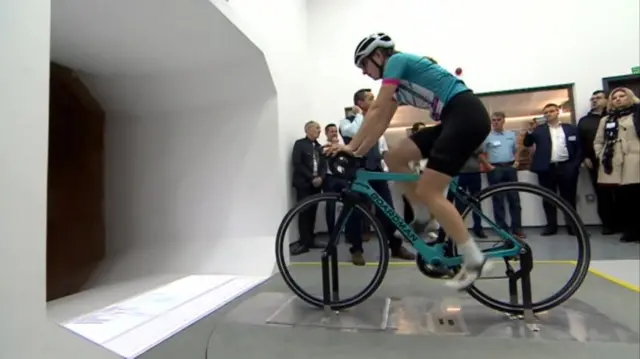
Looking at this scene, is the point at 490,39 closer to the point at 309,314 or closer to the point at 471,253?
the point at 471,253

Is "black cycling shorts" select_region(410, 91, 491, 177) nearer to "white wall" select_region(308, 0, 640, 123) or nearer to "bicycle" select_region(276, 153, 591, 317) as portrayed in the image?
"bicycle" select_region(276, 153, 591, 317)

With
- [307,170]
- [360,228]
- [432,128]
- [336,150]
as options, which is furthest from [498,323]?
[307,170]

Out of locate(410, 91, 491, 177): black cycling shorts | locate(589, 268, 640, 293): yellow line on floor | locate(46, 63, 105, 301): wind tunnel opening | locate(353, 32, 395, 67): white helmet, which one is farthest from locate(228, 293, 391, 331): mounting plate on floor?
locate(46, 63, 105, 301): wind tunnel opening

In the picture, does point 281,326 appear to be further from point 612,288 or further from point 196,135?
point 196,135

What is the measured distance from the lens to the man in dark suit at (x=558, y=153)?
4.20 metres

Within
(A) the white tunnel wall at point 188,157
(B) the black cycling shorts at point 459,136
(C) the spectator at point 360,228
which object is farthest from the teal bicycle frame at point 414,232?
(A) the white tunnel wall at point 188,157

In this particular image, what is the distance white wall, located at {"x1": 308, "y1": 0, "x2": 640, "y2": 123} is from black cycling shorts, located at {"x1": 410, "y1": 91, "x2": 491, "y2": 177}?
3603 millimetres

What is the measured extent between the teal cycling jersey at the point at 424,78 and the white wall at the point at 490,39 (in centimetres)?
347

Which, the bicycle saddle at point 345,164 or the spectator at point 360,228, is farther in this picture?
the spectator at point 360,228

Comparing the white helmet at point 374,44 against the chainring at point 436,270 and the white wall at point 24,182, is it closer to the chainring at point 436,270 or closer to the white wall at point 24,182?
the chainring at point 436,270

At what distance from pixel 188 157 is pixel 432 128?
8.08 ft

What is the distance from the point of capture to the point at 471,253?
1.63 meters

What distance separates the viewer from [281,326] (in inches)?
68.1

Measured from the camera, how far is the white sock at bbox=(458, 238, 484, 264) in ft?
5.33
